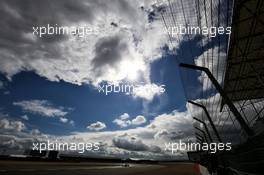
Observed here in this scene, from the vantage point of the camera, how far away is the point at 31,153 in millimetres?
118500

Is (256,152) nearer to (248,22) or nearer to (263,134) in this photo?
(263,134)

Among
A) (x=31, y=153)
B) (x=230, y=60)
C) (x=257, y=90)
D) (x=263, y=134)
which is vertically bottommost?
(x=31, y=153)

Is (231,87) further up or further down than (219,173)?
further up

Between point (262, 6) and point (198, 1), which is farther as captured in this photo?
point (262, 6)

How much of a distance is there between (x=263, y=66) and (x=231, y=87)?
5.96 meters

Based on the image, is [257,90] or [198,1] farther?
[257,90]

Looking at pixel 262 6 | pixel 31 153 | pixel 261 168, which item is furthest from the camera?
pixel 31 153

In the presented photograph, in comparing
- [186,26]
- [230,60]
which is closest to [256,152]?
[186,26]

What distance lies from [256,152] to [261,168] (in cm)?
90

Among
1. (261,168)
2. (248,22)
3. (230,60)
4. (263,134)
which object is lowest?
(261,168)

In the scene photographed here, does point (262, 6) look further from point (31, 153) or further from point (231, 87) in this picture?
point (31, 153)

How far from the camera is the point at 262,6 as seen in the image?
18.8 meters

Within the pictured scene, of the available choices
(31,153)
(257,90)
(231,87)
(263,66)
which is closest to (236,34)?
(263,66)

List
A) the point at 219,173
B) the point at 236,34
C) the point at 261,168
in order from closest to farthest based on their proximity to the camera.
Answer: the point at 261,168 → the point at 219,173 → the point at 236,34
